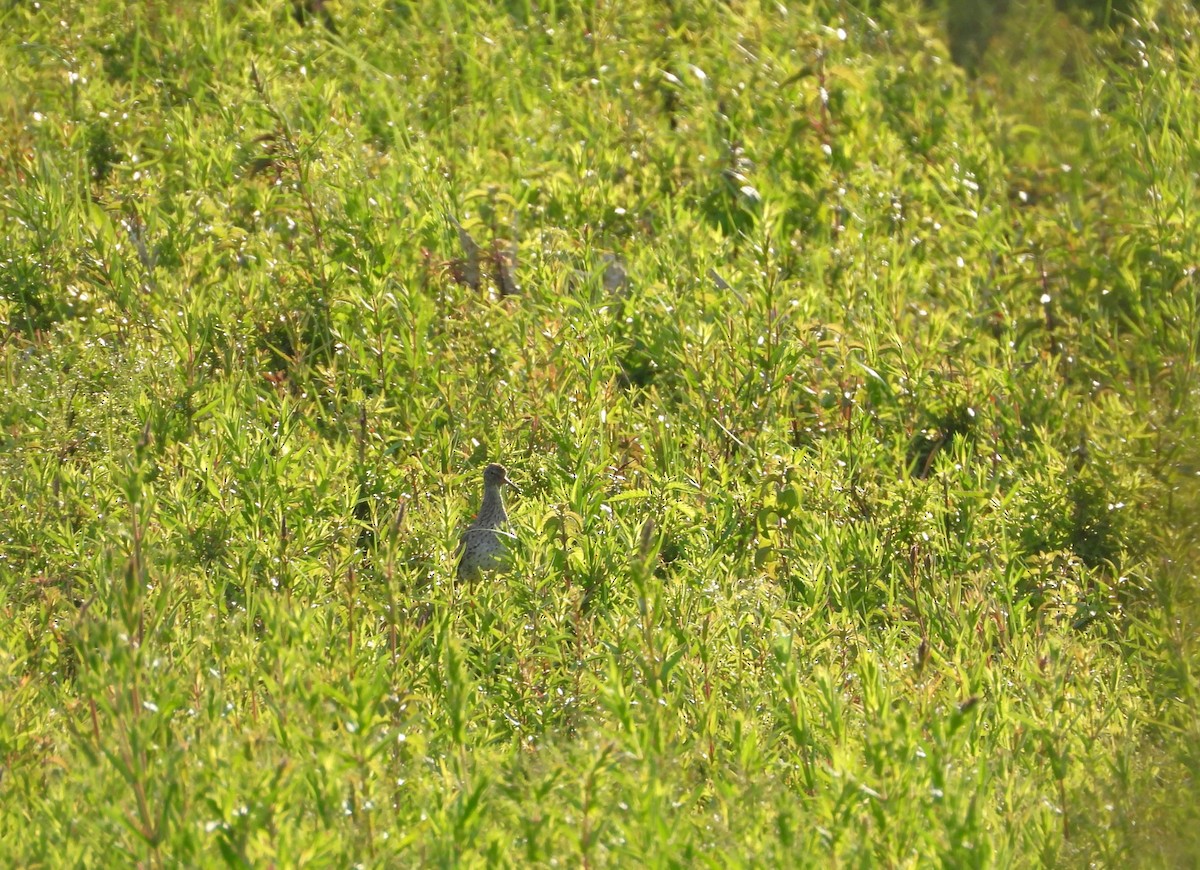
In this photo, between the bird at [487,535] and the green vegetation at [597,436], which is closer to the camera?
the green vegetation at [597,436]

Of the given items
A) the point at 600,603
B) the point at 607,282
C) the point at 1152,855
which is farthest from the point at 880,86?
the point at 1152,855

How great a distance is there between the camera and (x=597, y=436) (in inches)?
177

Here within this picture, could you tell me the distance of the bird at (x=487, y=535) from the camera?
4.00 m

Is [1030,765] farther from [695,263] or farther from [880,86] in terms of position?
[880,86]

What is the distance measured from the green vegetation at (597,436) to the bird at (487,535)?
9 centimetres

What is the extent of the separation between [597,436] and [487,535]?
607mm

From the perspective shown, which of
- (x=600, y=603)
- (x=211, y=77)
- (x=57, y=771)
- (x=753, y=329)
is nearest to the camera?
(x=57, y=771)

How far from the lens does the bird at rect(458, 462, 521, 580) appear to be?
4.00 meters

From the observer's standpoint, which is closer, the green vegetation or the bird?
the green vegetation

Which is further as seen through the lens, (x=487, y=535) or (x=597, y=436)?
(x=597, y=436)

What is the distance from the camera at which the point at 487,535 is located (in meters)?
4.04

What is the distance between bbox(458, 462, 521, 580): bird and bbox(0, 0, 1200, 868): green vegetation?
9 cm

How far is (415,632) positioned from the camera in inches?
142

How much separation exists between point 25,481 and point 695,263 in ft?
7.81
